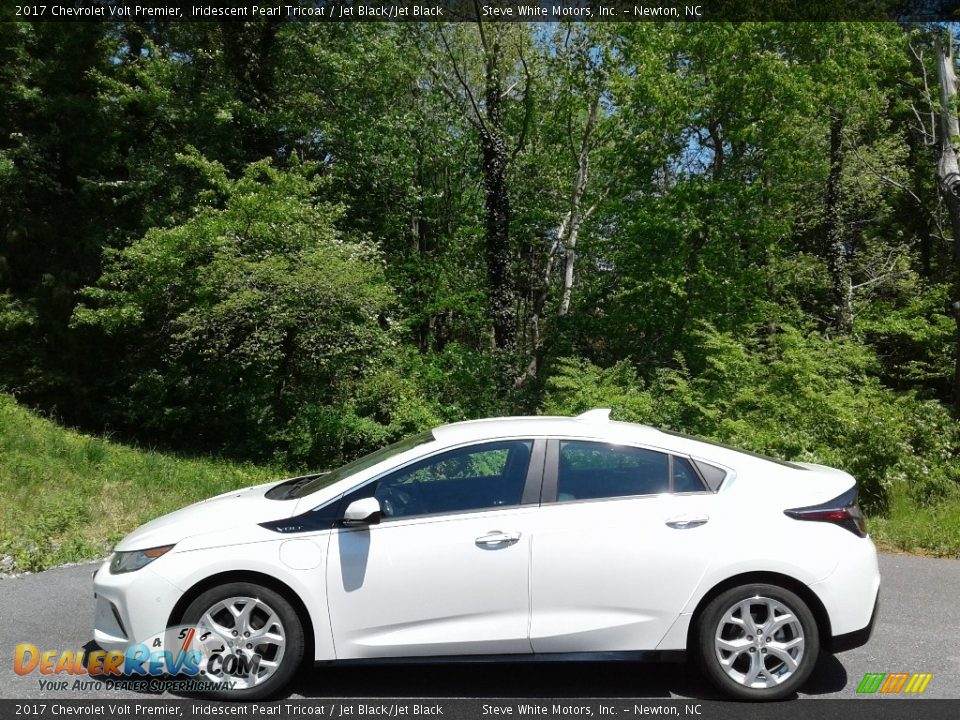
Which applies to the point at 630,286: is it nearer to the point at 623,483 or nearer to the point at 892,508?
the point at 892,508

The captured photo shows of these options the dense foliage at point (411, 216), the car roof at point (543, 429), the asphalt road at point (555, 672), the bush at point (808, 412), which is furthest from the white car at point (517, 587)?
the dense foliage at point (411, 216)

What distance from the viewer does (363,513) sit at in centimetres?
419

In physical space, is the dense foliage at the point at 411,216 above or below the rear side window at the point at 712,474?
above

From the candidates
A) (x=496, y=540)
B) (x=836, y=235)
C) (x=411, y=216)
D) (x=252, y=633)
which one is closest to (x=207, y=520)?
(x=252, y=633)

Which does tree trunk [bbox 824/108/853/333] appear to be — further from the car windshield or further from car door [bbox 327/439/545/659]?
car door [bbox 327/439/545/659]

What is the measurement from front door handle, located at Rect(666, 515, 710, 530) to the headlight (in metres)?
2.75

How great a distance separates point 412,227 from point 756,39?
1074 centimetres

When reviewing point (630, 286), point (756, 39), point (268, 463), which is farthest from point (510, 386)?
point (756, 39)

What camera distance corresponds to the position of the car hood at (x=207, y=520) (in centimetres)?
440

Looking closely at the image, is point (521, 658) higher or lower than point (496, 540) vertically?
lower

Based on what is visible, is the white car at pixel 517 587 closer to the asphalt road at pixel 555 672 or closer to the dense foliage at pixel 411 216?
the asphalt road at pixel 555 672

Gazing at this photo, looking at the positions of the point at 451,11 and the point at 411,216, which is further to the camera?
the point at 411,216

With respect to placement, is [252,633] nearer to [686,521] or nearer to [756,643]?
[686,521]

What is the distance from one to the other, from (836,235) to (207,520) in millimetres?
20777
